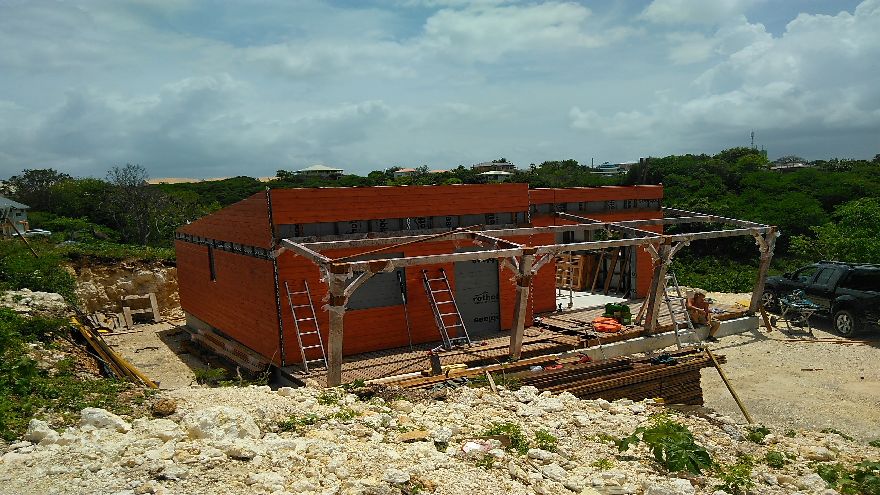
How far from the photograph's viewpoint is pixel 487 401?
9750 millimetres

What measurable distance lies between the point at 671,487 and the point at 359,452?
3.49 m

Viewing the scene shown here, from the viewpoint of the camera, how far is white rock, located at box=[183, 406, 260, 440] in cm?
692

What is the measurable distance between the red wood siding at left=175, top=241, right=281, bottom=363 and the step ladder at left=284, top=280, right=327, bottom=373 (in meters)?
0.46

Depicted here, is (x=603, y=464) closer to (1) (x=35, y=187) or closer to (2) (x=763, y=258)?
(2) (x=763, y=258)

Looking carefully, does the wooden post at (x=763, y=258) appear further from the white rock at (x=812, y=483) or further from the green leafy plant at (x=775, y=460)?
the white rock at (x=812, y=483)

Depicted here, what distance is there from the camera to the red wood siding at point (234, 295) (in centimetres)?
1421

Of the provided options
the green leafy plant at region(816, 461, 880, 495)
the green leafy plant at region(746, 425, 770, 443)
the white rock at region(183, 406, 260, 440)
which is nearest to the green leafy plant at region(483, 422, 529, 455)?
the white rock at region(183, 406, 260, 440)

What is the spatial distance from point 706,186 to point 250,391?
154ft

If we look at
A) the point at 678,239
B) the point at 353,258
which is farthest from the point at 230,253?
the point at 678,239

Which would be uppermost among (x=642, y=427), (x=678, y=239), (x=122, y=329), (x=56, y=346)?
(x=678, y=239)

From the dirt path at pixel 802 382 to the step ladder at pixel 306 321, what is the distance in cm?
872

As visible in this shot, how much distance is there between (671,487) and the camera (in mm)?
6566

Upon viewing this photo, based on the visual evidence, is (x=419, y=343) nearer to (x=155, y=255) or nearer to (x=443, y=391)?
(x=443, y=391)

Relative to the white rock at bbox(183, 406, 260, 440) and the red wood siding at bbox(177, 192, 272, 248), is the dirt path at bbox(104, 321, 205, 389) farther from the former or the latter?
the white rock at bbox(183, 406, 260, 440)
